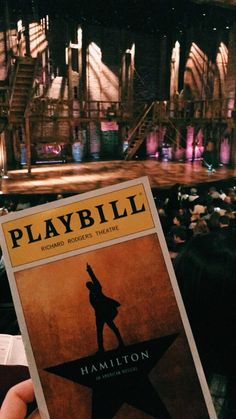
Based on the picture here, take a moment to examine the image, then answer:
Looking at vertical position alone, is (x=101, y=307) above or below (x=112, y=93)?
below

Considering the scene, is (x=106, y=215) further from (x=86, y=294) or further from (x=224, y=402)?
(x=224, y=402)

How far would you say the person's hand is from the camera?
1.14m

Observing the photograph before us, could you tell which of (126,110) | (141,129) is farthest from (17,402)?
(126,110)

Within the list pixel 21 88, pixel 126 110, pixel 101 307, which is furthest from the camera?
pixel 126 110

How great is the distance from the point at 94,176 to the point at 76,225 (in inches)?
559

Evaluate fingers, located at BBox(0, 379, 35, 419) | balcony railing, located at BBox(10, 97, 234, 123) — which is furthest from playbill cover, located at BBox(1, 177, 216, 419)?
balcony railing, located at BBox(10, 97, 234, 123)

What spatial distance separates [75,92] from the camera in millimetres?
20500

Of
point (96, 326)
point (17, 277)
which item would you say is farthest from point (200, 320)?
point (17, 277)

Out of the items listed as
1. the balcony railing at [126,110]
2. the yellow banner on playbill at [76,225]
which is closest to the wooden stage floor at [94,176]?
the balcony railing at [126,110]

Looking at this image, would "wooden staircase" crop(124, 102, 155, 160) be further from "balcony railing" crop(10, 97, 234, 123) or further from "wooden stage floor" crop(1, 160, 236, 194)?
"wooden stage floor" crop(1, 160, 236, 194)

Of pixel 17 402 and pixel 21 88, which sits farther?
pixel 21 88

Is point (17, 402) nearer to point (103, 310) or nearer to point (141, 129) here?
point (103, 310)

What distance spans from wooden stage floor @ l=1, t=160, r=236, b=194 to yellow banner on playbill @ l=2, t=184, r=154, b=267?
35.7 feet

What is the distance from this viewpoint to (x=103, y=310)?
3.07ft
